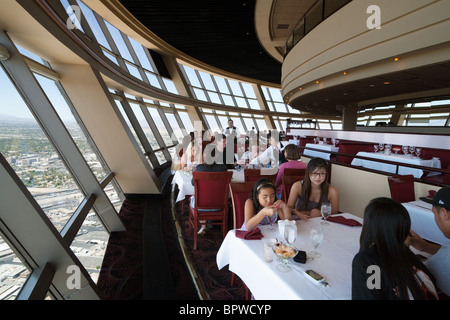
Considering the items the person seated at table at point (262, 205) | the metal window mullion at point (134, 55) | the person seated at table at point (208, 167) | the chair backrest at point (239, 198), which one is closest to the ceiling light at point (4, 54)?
the person seated at table at point (208, 167)

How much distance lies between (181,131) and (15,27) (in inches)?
399

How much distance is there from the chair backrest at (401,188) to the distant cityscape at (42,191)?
3719mm

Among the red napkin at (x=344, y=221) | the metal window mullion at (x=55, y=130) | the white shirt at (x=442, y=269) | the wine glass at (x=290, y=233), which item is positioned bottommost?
the red napkin at (x=344, y=221)

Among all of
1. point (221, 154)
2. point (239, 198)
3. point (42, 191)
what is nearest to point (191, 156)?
point (221, 154)

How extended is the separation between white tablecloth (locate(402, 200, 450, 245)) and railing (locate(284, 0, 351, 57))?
5.77 m

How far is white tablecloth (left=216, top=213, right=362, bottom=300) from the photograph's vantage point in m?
1.28

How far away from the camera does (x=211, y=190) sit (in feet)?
10.9

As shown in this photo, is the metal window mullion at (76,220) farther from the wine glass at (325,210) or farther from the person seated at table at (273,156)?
the person seated at table at (273,156)

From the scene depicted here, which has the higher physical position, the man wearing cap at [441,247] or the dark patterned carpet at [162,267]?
the man wearing cap at [441,247]

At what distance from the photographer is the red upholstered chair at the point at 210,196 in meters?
3.24

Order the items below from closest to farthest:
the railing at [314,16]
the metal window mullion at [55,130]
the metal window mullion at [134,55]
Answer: the metal window mullion at [55,130]
the railing at [314,16]
the metal window mullion at [134,55]

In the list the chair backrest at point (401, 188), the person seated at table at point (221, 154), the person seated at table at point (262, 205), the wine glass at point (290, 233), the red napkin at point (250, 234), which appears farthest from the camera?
the person seated at table at point (221, 154)

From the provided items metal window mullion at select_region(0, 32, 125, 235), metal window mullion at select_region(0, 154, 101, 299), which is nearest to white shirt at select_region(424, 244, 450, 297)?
metal window mullion at select_region(0, 154, 101, 299)

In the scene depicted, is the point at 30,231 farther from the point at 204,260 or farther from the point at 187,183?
the point at 187,183
